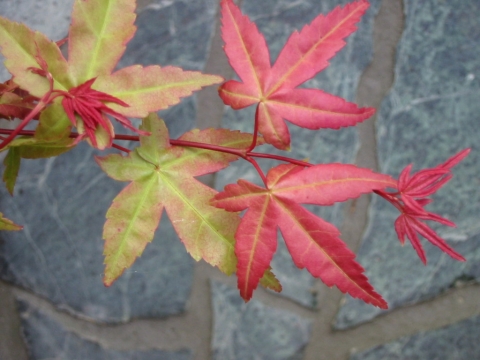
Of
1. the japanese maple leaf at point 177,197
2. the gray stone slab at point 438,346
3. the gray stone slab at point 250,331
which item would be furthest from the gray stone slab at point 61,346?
the japanese maple leaf at point 177,197

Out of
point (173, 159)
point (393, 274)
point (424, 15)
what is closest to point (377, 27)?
point (424, 15)

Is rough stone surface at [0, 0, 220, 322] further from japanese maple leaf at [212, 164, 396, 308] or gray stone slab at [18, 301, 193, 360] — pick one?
japanese maple leaf at [212, 164, 396, 308]

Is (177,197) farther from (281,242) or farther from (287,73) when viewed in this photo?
(281,242)

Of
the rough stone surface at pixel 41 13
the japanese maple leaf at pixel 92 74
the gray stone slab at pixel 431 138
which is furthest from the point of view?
the gray stone slab at pixel 431 138

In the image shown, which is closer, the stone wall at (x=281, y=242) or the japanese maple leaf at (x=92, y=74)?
the japanese maple leaf at (x=92, y=74)

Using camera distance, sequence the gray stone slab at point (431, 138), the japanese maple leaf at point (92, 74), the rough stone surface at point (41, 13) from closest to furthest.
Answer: the japanese maple leaf at point (92, 74) < the rough stone surface at point (41, 13) < the gray stone slab at point (431, 138)

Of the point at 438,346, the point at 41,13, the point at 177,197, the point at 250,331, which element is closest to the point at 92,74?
the point at 177,197

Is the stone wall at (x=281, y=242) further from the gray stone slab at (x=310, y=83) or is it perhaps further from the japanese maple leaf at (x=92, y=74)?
the japanese maple leaf at (x=92, y=74)

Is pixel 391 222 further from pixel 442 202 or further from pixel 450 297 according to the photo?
pixel 450 297
